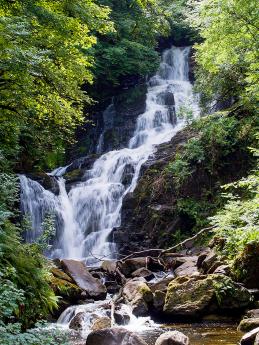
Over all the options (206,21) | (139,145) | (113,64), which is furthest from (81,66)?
(113,64)

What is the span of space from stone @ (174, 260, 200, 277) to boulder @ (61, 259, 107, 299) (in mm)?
2153

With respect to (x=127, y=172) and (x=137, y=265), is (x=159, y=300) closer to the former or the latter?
(x=137, y=265)

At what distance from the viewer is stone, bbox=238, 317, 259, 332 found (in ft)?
25.3

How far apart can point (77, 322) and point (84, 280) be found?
8.68 ft

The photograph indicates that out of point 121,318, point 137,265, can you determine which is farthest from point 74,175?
point 121,318

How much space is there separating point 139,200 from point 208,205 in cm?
312

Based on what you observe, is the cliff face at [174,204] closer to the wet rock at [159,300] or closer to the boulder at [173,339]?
the wet rock at [159,300]

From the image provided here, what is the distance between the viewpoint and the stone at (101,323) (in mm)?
8266

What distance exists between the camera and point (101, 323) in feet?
27.4

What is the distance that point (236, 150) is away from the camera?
54.4ft

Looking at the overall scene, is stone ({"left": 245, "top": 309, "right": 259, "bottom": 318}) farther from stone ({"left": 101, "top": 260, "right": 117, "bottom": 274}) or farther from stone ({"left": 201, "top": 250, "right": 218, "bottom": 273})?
stone ({"left": 101, "top": 260, "right": 117, "bottom": 274})

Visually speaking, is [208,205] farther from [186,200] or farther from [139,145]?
[139,145]

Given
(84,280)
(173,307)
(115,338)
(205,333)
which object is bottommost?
(205,333)

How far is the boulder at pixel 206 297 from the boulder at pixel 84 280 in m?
2.67
